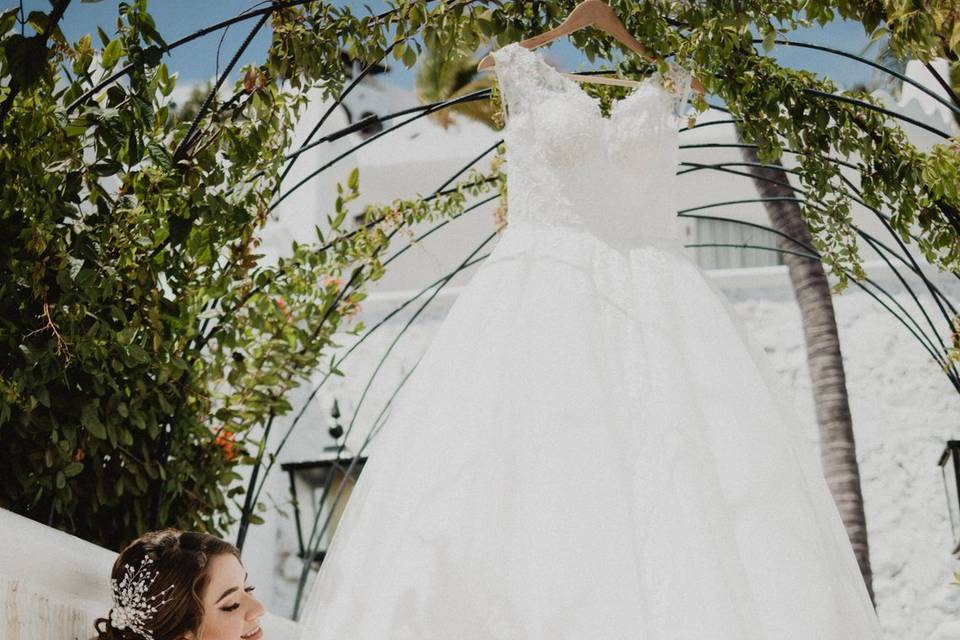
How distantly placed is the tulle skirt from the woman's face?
15cm

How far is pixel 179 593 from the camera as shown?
1734 mm

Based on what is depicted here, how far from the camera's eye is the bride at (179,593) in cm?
167

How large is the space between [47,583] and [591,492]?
0.84 meters

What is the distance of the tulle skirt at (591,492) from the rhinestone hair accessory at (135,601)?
10.0 inches

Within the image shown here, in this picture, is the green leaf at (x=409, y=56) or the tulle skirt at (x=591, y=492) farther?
the green leaf at (x=409, y=56)

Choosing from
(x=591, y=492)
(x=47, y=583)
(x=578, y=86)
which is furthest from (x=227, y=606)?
(x=578, y=86)

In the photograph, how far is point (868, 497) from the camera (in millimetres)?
6504

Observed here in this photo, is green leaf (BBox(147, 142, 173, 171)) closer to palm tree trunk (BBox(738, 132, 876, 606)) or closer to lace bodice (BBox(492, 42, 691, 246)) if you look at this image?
lace bodice (BBox(492, 42, 691, 246))

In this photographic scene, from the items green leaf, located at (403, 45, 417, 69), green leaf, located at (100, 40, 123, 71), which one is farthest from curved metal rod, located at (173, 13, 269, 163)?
green leaf, located at (403, 45, 417, 69)

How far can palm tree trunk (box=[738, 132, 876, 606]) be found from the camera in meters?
4.81

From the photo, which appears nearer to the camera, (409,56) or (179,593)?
(179,593)

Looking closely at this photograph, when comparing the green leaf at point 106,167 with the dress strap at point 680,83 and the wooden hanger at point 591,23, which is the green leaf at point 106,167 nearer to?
the wooden hanger at point 591,23

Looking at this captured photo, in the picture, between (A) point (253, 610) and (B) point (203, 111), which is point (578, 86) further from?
(A) point (253, 610)

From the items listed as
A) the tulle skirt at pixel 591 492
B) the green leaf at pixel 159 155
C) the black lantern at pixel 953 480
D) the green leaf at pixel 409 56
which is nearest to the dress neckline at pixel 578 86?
the green leaf at pixel 409 56
